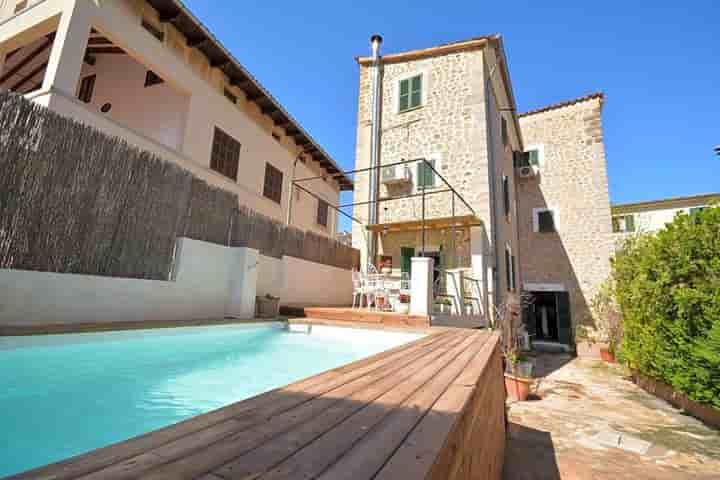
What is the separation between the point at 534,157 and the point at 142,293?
53.5 ft

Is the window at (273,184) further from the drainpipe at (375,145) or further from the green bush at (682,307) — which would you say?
the green bush at (682,307)

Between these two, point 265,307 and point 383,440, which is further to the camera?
point 265,307

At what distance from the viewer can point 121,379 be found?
119 inches

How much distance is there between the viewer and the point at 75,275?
166 inches

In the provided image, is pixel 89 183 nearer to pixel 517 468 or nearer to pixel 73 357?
pixel 73 357

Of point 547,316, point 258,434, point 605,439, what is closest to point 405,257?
point 605,439

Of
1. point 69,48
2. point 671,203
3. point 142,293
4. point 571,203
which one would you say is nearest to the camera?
point 142,293

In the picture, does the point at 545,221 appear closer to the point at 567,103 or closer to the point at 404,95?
the point at 567,103

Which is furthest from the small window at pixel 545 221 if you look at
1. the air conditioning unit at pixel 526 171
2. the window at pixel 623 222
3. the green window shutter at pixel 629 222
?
the green window shutter at pixel 629 222

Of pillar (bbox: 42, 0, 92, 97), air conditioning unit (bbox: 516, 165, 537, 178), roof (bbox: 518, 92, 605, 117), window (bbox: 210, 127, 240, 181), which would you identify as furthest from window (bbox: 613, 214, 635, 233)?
pillar (bbox: 42, 0, 92, 97)

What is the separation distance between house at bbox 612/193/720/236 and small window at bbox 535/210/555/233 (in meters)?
5.60

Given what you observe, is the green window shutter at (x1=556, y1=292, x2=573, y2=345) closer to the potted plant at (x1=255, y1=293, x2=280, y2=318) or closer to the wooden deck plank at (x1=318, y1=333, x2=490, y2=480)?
the potted plant at (x1=255, y1=293, x2=280, y2=318)

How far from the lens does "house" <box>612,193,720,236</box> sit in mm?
17016

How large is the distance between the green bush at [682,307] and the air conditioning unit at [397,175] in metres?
6.26
